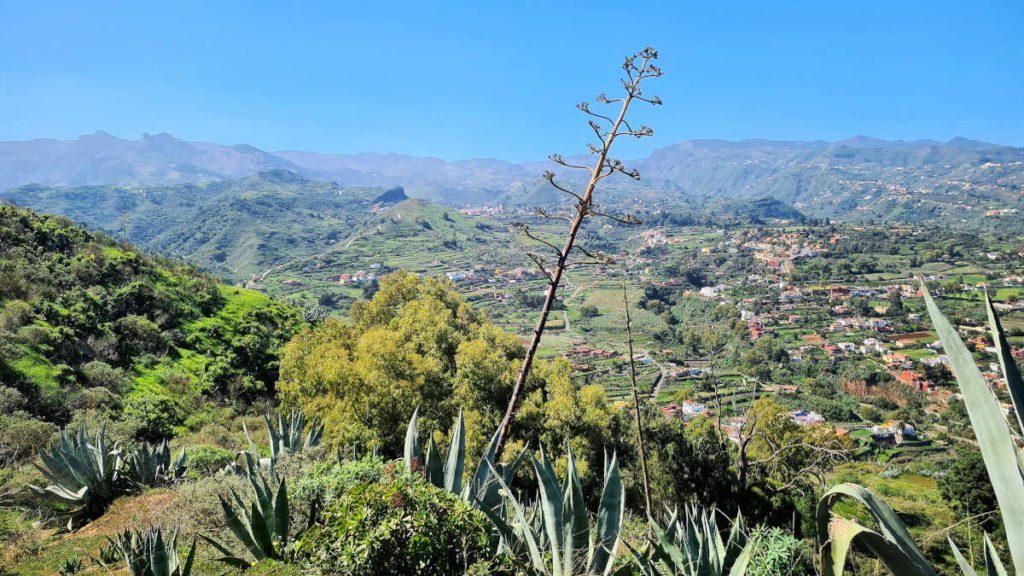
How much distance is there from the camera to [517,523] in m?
3.81

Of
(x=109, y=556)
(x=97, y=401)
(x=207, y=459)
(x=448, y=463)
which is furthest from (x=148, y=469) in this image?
(x=97, y=401)

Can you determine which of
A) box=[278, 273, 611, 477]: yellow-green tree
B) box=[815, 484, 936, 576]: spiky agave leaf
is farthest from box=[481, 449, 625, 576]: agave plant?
box=[278, 273, 611, 477]: yellow-green tree

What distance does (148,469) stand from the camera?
8.07 meters

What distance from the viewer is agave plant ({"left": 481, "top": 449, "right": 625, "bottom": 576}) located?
10.6 feet

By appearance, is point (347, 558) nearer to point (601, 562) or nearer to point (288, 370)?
point (601, 562)

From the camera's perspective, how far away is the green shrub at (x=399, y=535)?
9.50 feet

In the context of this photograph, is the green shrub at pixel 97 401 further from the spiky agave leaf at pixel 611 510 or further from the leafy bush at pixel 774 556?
the leafy bush at pixel 774 556

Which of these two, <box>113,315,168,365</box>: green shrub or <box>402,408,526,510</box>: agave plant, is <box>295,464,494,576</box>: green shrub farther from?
<box>113,315,168,365</box>: green shrub

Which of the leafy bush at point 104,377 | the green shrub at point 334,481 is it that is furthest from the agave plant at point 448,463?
the leafy bush at point 104,377

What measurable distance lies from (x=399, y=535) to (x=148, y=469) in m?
7.37

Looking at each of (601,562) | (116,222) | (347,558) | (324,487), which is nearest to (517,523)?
(601,562)

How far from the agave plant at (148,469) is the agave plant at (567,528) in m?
6.93

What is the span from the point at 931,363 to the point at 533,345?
161ft

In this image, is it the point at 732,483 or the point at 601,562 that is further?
the point at 732,483
